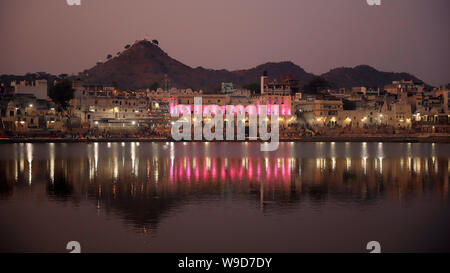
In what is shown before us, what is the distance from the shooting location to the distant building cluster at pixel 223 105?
249 ft

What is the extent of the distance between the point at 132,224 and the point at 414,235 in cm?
674

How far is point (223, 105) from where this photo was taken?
8794 cm

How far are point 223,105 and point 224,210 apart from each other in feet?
235

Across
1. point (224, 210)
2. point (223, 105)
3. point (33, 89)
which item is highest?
point (33, 89)

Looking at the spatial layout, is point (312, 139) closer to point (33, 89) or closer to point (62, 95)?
point (62, 95)

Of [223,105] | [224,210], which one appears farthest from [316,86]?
[224,210]

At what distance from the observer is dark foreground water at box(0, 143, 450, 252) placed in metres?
12.7

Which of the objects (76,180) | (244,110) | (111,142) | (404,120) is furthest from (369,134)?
(76,180)

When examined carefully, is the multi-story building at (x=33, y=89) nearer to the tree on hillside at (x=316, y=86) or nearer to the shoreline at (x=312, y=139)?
the shoreline at (x=312, y=139)

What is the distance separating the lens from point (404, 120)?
81.2 metres

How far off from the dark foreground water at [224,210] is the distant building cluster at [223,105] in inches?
1881

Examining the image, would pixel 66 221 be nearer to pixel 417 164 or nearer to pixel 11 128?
pixel 417 164

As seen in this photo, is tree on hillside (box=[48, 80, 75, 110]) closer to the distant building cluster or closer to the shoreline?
the distant building cluster

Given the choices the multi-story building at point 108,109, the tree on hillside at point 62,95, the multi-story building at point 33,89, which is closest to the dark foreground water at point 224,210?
the multi-story building at point 108,109
